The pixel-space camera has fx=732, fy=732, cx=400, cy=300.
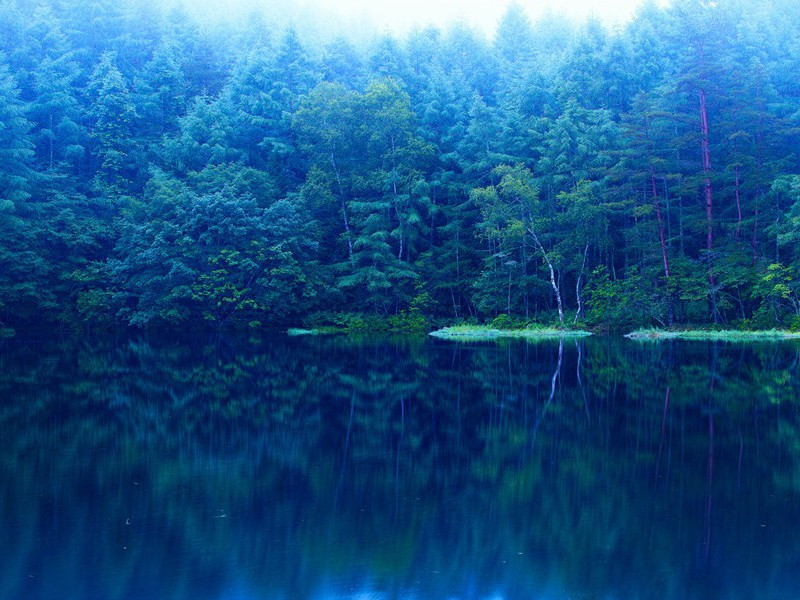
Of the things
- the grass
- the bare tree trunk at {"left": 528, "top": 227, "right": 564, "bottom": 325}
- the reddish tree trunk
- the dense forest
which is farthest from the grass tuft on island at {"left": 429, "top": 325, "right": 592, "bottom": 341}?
the reddish tree trunk

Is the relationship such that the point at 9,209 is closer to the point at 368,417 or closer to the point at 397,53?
the point at 397,53

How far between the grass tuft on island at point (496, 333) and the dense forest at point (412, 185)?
1381mm

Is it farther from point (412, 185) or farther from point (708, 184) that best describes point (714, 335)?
point (412, 185)

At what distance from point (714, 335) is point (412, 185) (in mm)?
12820

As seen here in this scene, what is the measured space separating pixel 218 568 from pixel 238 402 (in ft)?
19.7

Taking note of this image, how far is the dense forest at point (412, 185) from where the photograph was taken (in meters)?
24.9

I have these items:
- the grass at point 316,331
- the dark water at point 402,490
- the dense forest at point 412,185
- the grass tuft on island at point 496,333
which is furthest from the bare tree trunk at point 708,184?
the dark water at point 402,490

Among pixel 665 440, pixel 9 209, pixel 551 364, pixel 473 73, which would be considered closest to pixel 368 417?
pixel 665 440

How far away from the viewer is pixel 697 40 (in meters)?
25.5

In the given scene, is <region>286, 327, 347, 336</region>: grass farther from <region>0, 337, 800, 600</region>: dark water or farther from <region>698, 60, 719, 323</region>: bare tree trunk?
<region>0, 337, 800, 600</region>: dark water

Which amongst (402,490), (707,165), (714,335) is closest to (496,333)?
(714,335)

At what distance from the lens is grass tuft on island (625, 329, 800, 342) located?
2081 cm

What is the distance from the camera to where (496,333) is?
24625 millimetres

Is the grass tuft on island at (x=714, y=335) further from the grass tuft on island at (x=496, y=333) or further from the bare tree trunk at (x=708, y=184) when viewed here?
the grass tuft on island at (x=496, y=333)
